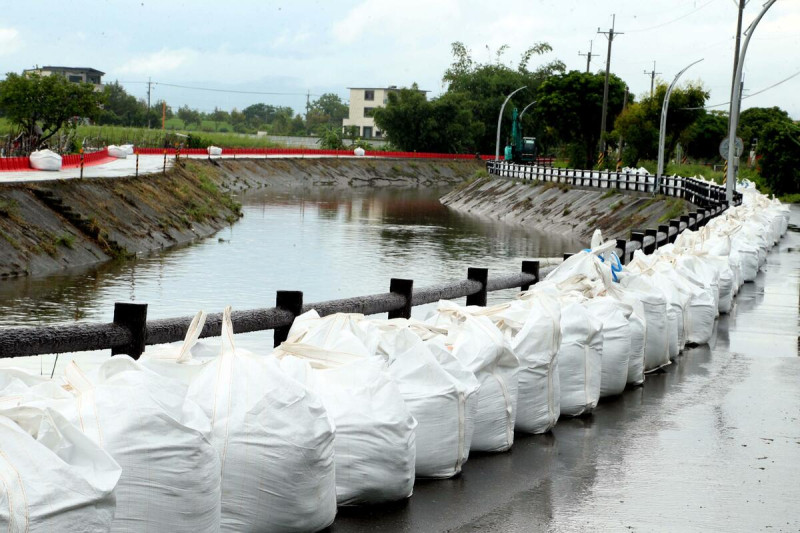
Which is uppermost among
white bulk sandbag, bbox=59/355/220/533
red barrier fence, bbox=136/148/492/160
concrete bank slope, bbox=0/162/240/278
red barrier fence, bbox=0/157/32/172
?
red barrier fence, bbox=136/148/492/160

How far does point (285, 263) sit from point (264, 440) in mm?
23073

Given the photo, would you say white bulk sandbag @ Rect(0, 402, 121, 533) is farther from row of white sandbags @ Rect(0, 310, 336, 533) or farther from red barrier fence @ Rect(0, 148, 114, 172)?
red barrier fence @ Rect(0, 148, 114, 172)

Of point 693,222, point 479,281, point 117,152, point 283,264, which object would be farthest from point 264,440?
point 117,152

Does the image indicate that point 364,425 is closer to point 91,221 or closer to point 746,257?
point 746,257

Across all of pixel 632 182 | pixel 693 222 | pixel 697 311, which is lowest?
pixel 697 311

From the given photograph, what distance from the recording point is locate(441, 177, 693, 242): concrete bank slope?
3712 cm

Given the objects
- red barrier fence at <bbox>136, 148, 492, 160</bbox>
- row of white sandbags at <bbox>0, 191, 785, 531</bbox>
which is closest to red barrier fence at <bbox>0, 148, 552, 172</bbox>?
red barrier fence at <bbox>136, 148, 492, 160</bbox>

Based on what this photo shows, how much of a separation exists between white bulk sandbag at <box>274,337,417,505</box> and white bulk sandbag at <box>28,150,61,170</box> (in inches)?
1136

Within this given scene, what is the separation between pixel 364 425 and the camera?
183 inches

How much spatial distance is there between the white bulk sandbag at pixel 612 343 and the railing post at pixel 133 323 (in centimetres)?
335

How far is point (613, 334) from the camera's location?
7.32 meters

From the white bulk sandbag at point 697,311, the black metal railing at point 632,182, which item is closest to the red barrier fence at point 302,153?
the black metal railing at point 632,182

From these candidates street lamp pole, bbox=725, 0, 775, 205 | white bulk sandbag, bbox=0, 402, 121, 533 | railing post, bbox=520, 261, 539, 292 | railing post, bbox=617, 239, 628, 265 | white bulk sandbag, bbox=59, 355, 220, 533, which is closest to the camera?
white bulk sandbag, bbox=0, 402, 121, 533

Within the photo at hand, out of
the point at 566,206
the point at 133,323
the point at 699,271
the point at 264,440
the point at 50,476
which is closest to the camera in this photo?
the point at 50,476
